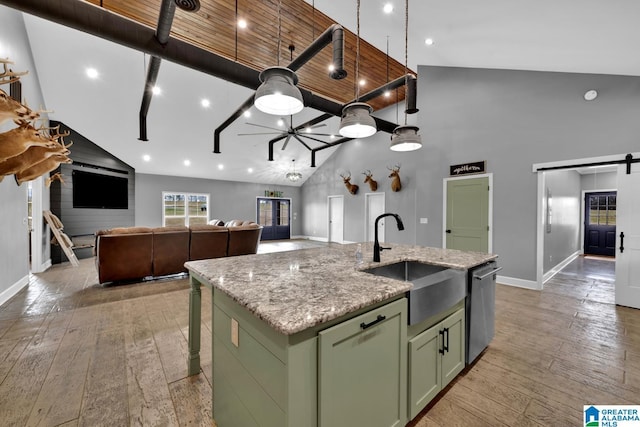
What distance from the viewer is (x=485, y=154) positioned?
4672 mm

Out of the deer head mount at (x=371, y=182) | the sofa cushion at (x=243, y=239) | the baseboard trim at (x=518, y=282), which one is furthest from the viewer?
the deer head mount at (x=371, y=182)

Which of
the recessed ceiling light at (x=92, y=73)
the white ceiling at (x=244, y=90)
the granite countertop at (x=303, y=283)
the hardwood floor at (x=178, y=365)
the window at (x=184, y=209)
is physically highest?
the recessed ceiling light at (x=92, y=73)

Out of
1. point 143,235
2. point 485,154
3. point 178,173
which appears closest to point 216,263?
point 143,235

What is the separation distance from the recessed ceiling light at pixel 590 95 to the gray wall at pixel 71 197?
10062mm

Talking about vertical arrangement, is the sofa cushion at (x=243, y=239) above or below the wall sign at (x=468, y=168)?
below

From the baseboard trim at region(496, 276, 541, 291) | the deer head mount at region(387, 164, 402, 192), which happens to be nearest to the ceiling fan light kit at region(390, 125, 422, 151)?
the baseboard trim at region(496, 276, 541, 291)

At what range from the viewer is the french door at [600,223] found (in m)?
6.95

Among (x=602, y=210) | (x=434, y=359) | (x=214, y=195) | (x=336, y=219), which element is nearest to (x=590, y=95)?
(x=434, y=359)

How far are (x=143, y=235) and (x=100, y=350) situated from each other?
228 cm

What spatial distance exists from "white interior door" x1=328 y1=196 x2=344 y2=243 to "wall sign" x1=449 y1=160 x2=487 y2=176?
4.82m

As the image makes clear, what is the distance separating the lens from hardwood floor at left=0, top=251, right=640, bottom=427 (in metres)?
1.59

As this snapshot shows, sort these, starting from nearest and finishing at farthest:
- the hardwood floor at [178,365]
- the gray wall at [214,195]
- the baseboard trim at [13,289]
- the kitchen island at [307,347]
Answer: the kitchen island at [307,347]
the hardwood floor at [178,365]
the baseboard trim at [13,289]
the gray wall at [214,195]

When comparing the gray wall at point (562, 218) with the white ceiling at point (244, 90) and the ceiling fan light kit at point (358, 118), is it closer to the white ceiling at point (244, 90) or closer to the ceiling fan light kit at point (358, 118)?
the white ceiling at point (244, 90)

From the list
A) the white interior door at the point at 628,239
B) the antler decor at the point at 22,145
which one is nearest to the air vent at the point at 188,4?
the antler decor at the point at 22,145
